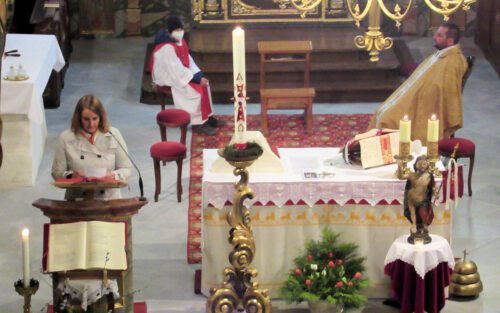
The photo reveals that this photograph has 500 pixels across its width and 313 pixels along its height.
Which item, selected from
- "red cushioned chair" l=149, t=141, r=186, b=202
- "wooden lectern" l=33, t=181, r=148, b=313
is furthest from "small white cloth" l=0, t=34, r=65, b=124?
"wooden lectern" l=33, t=181, r=148, b=313

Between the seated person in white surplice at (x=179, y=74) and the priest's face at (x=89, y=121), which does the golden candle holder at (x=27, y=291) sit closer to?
the priest's face at (x=89, y=121)

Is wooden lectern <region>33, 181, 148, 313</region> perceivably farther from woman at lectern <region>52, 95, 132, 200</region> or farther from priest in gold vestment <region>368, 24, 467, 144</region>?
priest in gold vestment <region>368, 24, 467, 144</region>

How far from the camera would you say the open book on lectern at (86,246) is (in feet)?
28.2

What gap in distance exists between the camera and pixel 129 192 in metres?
12.8

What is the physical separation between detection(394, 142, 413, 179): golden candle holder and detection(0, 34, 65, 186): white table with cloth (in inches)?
170

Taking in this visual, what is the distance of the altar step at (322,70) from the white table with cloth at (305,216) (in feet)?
18.8

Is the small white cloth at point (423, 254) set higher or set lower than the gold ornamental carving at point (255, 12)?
lower

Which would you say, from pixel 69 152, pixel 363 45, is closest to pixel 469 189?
pixel 69 152

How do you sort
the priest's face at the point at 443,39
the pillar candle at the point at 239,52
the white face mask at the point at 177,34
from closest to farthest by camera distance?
the pillar candle at the point at 239,52 → the priest's face at the point at 443,39 → the white face mask at the point at 177,34

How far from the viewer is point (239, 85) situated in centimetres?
830

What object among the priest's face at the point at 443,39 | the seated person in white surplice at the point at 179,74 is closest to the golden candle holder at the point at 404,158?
the priest's face at the point at 443,39

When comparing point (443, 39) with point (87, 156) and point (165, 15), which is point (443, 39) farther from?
point (165, 15)

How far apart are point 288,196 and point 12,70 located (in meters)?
4.13

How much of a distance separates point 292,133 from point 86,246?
6.28 m
